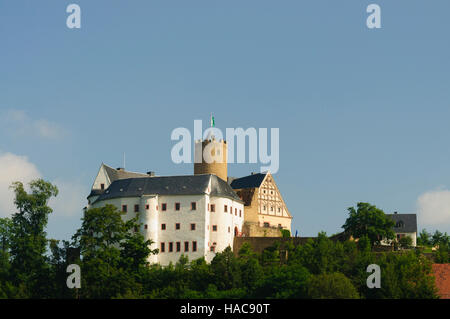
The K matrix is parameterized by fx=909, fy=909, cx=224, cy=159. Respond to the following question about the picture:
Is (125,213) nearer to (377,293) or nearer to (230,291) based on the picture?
(230,291)

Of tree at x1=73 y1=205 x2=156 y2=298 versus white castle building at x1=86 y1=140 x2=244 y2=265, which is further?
white castle building at x1=86 y1=140 x2=244 y2=265

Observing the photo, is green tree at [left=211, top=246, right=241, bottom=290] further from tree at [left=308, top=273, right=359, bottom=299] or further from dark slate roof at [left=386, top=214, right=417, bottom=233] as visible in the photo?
dark slate roof at [left=386, top=214, right=417, bottom=233]

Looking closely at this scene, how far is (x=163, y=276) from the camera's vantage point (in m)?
86.1

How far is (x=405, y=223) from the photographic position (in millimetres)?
133125

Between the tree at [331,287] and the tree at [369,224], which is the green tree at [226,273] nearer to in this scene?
the tree at [331,287]

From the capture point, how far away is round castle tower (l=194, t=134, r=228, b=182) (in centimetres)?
10600

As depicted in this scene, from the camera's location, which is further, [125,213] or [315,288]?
[125,213]

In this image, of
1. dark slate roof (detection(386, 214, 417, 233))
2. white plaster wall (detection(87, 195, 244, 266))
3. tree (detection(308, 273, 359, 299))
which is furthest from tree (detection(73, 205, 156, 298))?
dark slate roof (detection(386, 214, 417, 233))

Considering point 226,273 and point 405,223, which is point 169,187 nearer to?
point 226,273

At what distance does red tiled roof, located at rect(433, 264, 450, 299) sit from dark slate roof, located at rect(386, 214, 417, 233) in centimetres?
4609

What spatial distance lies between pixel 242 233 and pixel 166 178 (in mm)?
10481

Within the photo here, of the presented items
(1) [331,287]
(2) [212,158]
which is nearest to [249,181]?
(2) [212,158]

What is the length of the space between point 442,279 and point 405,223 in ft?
163
